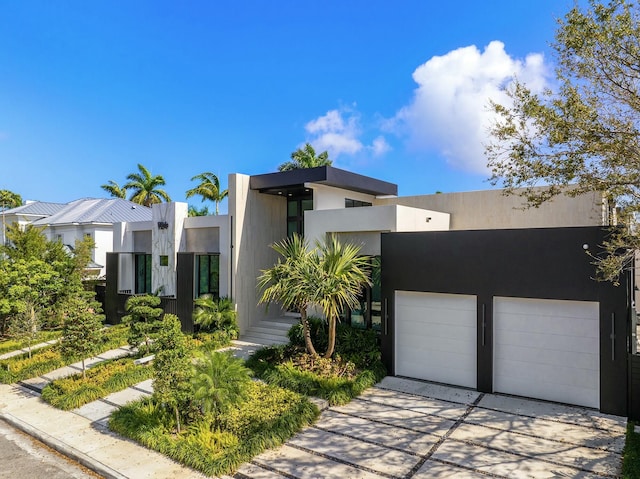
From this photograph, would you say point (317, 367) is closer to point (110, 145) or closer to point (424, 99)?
point (424, 99)

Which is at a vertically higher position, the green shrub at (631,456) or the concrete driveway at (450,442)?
the green shrub at (631,456)

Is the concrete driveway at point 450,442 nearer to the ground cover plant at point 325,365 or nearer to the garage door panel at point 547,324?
the ground cover plant at point 325,365

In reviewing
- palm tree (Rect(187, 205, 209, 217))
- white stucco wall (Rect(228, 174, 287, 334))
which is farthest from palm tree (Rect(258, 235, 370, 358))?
palm tree (Rect(187, 205, 209, 217))

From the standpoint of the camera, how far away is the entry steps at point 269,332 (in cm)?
1393

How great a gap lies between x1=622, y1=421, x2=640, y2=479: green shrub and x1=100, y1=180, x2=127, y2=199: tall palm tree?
41996mm

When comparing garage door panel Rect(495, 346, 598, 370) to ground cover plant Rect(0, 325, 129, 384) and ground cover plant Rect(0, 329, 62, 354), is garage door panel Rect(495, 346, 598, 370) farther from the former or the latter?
ground cover plant Rect(0, 329, 62, 354)

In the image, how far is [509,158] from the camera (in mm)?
8414

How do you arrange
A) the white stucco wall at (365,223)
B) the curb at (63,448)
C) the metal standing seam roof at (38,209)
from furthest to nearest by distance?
the metal standing seam roof at (38,209)
the white stucco wall at (365,223)
the curb at (63,448)

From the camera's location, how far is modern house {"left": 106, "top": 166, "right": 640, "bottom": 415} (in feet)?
28.2

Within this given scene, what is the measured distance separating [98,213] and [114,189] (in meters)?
13.6

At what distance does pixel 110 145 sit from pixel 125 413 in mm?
16800

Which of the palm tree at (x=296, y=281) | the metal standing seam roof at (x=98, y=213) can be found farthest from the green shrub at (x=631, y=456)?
the metal standing seam roof at (x=98, y=213)

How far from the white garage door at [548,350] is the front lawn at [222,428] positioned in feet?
15.9

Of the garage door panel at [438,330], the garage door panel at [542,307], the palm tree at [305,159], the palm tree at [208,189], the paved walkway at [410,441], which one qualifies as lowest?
the paved walkway at [410,441]
